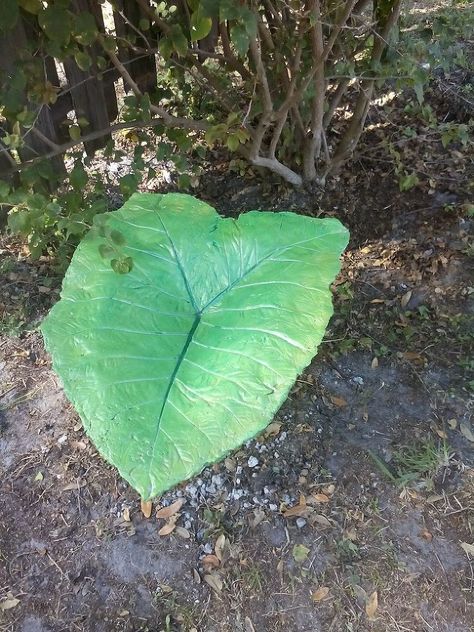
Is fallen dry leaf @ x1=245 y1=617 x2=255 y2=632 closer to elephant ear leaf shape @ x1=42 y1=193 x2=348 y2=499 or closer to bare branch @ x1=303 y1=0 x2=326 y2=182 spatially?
elephant ear leaf shape @ x1=42 y1=193 x2=348 y2=499

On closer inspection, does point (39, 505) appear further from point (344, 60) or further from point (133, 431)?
point (344, 60)

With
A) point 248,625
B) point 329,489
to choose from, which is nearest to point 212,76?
point 329,489

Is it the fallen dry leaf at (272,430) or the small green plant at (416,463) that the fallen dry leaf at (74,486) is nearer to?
the fallen dry leaf at (272,430)

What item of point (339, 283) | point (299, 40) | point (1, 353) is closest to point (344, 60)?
point (299, 40)

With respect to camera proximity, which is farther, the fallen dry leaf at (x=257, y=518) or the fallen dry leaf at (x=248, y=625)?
the fallen dry leaf at (x=257, y=518)

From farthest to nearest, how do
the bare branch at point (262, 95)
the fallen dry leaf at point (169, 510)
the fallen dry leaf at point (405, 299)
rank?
the fallen dry leaf at point (405, 299), the bare branch at point (262, 95), the fallen dry leaf at point (169, 510)

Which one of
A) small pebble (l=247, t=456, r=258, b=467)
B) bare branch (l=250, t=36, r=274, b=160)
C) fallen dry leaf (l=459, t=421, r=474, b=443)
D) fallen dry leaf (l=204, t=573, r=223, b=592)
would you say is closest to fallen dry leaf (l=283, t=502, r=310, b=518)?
small pebble (l=247, t=456, r=258, b=467)

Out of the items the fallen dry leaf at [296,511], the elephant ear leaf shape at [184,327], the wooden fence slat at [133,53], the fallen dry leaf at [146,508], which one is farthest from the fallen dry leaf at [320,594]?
the wooden fence slat at [133,53]
